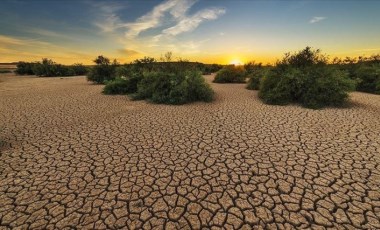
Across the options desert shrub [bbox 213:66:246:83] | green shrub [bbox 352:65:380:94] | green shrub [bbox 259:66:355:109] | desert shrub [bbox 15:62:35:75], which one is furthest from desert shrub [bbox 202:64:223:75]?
desert shrub [bbox 15:62:35:75]

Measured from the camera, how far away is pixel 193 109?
845 cm

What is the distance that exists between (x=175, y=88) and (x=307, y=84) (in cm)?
645

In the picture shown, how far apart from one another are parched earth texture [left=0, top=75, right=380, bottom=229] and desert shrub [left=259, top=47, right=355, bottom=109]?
2.00 m

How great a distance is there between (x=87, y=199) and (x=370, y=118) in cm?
905

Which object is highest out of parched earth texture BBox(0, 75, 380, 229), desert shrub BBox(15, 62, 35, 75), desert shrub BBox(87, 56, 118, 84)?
desert shrub BBox(15, 62, 35, 75)

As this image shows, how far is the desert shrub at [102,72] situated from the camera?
57.4ft

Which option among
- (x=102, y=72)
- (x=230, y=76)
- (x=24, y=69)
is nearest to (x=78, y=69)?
(x=24, y=69)

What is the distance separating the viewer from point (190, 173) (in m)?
3.67

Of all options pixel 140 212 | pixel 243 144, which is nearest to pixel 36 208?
pixel 140 212

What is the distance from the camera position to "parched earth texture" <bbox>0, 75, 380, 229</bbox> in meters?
2.67

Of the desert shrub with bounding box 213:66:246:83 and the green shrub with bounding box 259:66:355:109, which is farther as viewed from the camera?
the desert shrub with bounding box 213:66:246:83

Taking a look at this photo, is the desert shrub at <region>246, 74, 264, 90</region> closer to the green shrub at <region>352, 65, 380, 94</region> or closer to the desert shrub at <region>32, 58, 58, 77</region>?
the green shrub at <region>352, 65, 380, 94</region>

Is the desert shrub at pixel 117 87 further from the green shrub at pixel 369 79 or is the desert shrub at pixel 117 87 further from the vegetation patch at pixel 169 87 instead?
the green shrub at pixel 369 79

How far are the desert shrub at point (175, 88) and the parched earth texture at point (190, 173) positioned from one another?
9.22 ft
